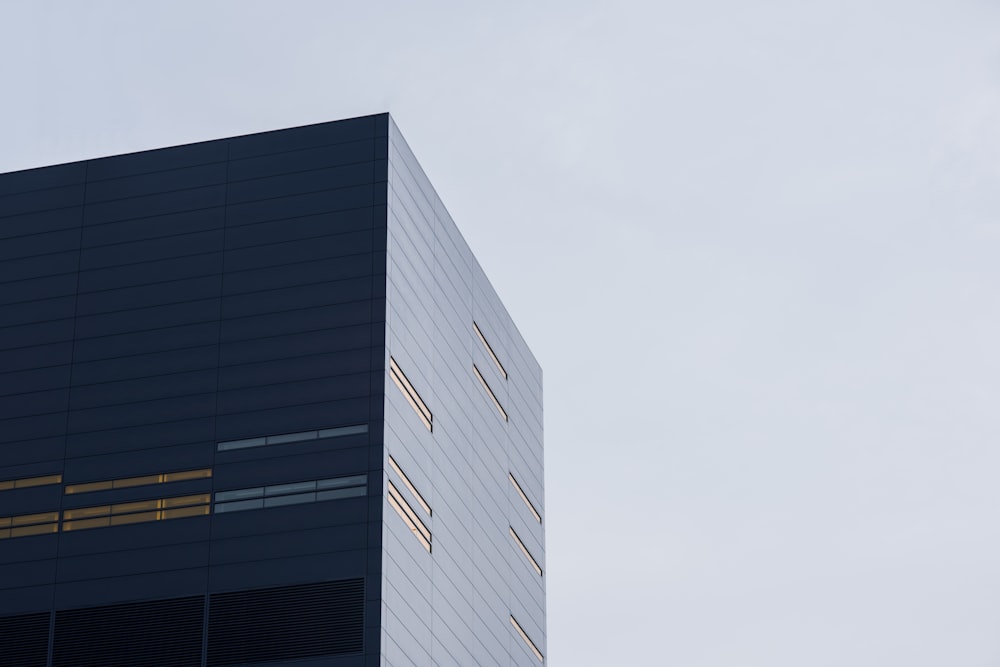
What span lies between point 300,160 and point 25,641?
36693mm

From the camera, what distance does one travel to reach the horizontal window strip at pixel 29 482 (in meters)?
122

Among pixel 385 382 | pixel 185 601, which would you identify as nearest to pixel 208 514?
pixel 185 601

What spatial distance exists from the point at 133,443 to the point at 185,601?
12108 mm

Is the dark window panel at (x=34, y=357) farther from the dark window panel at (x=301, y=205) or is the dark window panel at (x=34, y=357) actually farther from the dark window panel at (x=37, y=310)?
the dark window panel at (x=301, y=205)

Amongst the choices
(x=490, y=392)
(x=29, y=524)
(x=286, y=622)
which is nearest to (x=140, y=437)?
(x=29, y=524)

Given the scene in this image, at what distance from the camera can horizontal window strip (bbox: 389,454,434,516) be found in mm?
118250

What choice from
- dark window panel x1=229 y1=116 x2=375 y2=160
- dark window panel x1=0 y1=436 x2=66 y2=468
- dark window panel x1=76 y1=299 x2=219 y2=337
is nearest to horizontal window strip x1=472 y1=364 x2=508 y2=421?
dark window panel x1=229 y1=116 x2=375 y2=160

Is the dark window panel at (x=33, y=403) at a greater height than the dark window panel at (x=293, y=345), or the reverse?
the dark window panel at (x=293, y=345)

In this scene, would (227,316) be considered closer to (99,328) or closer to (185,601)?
(99,328)

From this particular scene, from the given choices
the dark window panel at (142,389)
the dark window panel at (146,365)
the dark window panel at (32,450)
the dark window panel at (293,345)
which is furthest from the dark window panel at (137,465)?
the dark window panel at (293,345)

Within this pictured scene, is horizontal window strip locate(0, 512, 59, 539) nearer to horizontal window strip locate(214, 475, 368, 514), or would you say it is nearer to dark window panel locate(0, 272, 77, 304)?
horizontal window strip locate(214, 475, 368, 514)

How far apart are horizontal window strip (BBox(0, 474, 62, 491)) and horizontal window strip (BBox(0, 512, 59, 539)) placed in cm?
206

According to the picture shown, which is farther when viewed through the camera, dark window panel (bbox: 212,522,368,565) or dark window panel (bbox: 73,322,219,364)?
dark window panel (bbox: 73,322,219,364)

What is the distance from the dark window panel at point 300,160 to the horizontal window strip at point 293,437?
19.8m
